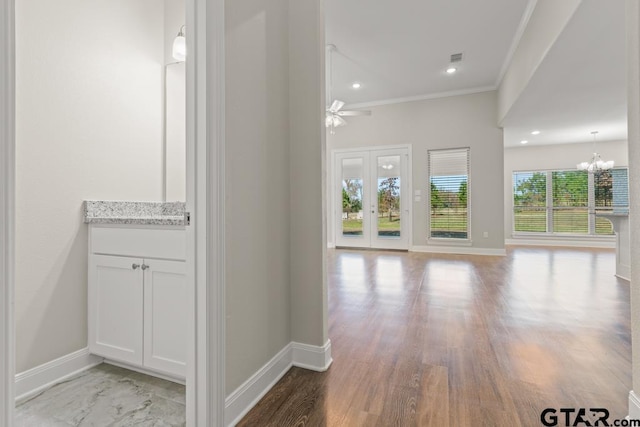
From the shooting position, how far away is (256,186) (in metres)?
1.63

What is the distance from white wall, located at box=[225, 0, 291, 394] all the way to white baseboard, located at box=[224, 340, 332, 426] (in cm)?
5

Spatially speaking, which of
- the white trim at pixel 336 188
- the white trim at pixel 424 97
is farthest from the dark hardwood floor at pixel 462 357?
the white trim at pixel 424 97

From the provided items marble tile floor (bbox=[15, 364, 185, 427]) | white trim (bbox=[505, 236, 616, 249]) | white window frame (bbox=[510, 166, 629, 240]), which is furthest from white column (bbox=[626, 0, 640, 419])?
white window frame (bbox=[510, 166, 629, 240])

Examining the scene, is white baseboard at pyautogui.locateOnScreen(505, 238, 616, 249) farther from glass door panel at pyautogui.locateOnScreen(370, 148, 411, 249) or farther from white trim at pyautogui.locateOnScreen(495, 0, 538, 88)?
white trim at pyautogui.locateOnScreen(495, 0, 538, 88)

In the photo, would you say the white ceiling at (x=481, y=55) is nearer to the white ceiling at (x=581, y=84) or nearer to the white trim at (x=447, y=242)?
the white ceiling at (x=581, y=84)

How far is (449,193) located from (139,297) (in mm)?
6302

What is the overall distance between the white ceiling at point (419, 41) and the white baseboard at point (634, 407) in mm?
3958

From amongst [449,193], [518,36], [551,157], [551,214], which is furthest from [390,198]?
[551,157]

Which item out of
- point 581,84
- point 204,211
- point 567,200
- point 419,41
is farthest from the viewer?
point 567,200

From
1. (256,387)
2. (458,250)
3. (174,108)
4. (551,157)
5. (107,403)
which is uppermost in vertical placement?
(551,157)

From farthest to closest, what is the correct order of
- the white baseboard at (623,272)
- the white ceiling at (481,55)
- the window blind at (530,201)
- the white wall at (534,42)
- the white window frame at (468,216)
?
the window blind at (530,201) < the white window frame at (468,216) < the white baseboard at (623,272) < the white ceiling at (481,55) < the white wall at (534,42)

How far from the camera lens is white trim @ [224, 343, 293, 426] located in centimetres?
141

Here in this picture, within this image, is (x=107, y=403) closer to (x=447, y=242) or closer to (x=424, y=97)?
(x=447, y=242)

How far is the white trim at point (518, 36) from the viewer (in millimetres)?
3729
